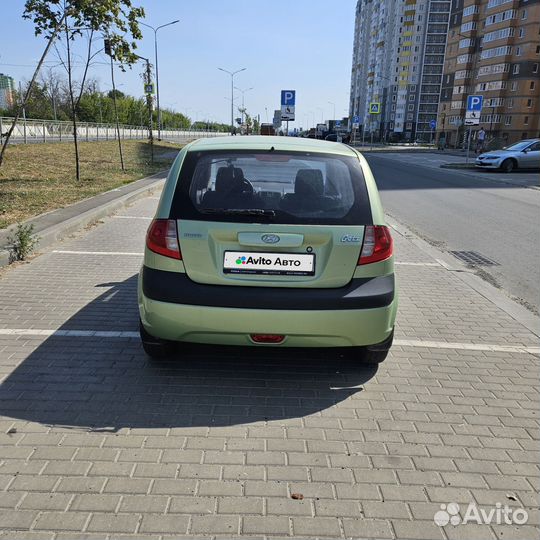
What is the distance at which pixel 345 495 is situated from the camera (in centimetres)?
255

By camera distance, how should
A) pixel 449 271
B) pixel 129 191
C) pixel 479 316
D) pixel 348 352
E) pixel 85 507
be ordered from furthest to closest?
pixel 129 191 → pixel 449 271 → pixel 479 316 → pixel 348 352 → pixel 85 507

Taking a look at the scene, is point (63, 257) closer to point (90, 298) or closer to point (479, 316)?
point (90, 298)

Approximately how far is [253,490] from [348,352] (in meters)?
1.81

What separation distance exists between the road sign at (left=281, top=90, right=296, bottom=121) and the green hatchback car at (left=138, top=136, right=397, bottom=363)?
21189 mm

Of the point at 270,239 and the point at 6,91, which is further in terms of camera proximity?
the point at 6,91

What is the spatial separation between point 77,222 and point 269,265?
6556mm

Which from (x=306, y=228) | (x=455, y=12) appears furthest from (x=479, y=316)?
(x=455, y=12)

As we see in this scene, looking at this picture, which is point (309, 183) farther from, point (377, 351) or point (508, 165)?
point (508, 165)

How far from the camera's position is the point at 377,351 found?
12.5 ft

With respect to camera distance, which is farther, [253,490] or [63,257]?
[63,257]

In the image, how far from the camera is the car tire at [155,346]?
3.73 metres

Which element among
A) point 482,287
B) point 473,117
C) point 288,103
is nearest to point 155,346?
point 482,287

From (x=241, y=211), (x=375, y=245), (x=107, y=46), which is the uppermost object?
(x=107, y=46)

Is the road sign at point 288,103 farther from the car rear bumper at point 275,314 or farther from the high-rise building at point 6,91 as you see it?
the high-rise building at point 6,91
